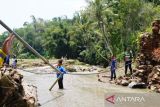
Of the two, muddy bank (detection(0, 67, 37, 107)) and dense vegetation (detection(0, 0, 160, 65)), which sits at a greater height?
dense vegetation (detection(0, 0, 160, 65))

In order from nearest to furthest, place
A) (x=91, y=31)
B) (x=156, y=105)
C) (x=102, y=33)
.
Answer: (x=156, y=105) → (x=102, y=33) → (x=91, y=31)

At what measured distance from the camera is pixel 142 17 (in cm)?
A: 4759

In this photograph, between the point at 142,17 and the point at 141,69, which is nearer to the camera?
the point at 141,69

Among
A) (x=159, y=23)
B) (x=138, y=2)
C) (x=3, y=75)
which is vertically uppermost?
(x=138, y=2)

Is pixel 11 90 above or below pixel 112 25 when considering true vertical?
below

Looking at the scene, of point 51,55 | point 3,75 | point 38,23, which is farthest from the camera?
point 38,23

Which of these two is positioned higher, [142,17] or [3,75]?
[142,17]

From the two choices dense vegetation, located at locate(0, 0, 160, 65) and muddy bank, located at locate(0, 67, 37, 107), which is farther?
dense vegetation, located at locate(0, 0, 160, 65)

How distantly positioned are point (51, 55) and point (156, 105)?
6282 cm

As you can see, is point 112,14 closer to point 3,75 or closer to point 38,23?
point 3,75

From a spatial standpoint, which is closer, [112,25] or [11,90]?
[11,90]

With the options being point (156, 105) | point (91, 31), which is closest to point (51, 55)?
point (91, 31)

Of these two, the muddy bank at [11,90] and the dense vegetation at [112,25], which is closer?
the muddy bank at [11,90]

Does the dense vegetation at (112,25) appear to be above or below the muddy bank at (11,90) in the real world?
above
